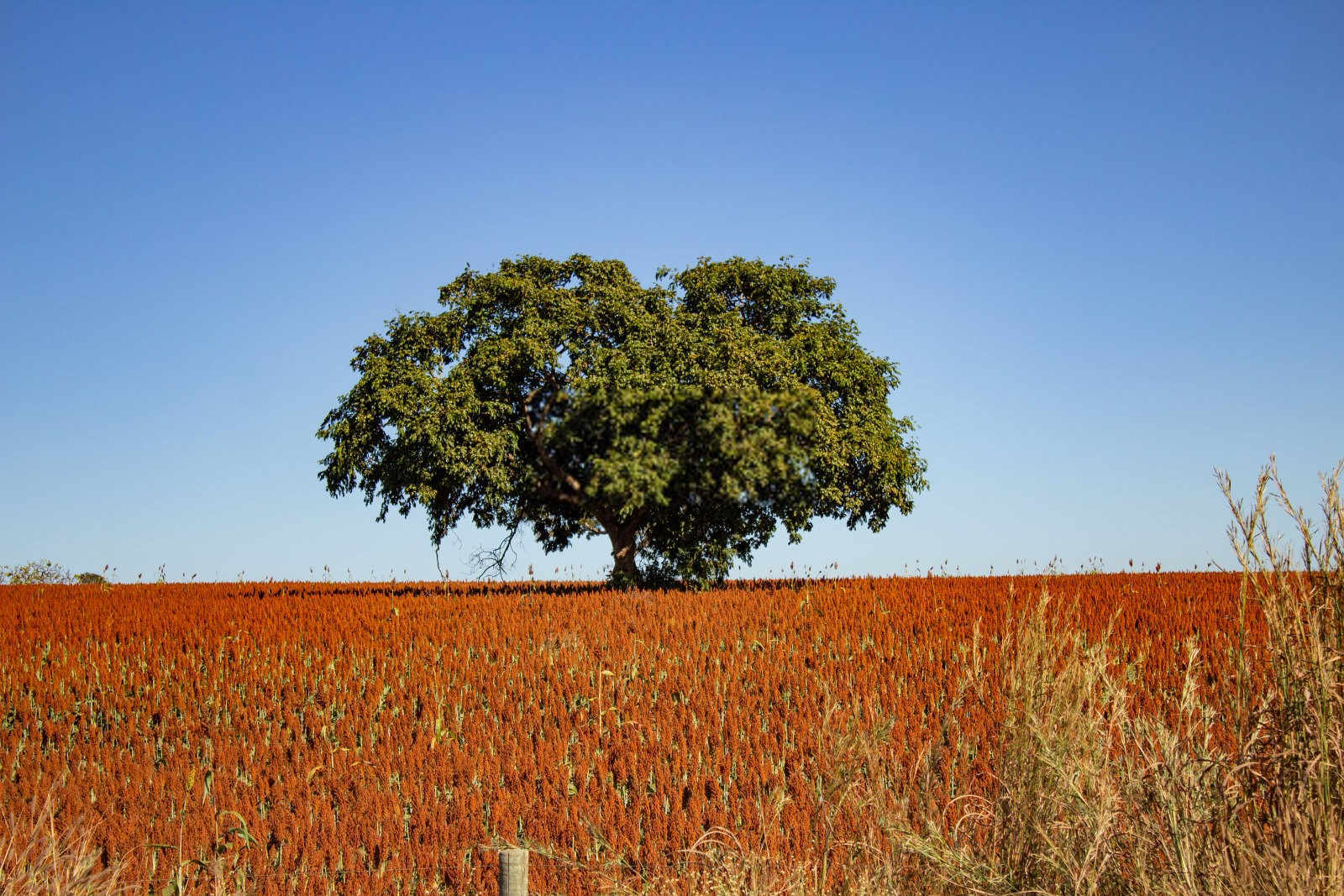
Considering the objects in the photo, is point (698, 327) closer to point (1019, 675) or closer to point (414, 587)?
point (414, 587)

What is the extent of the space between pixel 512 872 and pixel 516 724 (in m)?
4.96

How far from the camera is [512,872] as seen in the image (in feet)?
11.9

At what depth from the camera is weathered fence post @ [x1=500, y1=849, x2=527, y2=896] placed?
3627mm

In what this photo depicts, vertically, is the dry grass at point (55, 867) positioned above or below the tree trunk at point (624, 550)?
below

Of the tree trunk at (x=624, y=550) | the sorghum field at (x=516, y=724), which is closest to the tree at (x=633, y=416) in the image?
the tree trunk at (x=624, y=550)

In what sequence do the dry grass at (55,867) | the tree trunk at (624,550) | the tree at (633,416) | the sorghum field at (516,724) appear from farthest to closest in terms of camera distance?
the tree trunk at (624,550) < the tree at (633,416) < the sorghum field at (516,724) < the dry grass at (55,867)

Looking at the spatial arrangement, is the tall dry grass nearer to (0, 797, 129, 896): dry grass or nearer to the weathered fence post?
the weathered fence post

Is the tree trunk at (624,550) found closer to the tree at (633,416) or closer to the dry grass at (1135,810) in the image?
the tree at (633,416)

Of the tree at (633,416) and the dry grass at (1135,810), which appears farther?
the tree at (633,416)

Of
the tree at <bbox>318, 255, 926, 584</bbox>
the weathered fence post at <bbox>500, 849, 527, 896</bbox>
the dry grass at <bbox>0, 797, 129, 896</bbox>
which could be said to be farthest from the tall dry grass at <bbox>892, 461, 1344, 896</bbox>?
the tree at <bbox>318, 255, 926, 584</bbox>

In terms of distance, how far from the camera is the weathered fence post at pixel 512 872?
363 centimetres

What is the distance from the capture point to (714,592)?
1747 centimetres

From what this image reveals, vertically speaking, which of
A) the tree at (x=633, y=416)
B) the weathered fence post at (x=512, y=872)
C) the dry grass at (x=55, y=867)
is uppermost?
the tree at (x=633, y=416)

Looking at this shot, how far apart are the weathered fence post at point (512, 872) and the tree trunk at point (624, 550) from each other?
1835cm
